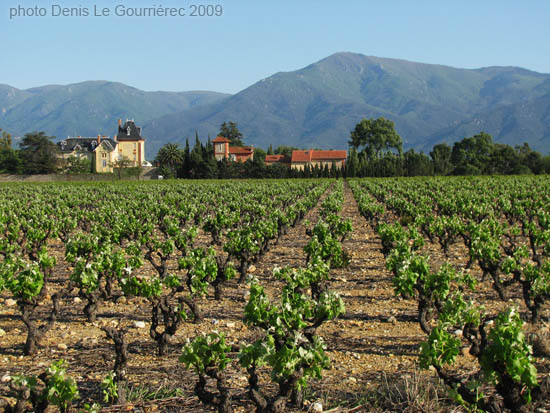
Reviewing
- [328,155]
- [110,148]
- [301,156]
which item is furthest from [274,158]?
[110,148]

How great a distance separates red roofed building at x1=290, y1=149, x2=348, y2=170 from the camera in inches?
5625

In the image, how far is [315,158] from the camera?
474 feet

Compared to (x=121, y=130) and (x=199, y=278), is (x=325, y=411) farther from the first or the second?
(x=121, y=130)

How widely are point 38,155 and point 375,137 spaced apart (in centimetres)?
9489

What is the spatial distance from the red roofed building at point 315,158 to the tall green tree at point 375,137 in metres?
14.2

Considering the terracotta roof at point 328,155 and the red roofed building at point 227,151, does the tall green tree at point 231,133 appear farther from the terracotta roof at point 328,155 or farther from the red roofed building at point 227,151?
the terracotta roof at point 328,155

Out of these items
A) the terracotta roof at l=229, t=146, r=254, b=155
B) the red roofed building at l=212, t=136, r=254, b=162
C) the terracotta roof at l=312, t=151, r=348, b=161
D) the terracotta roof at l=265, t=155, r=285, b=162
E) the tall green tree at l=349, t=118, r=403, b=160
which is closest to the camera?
the terracotta roof at l=312, t=151, r=348, b=161

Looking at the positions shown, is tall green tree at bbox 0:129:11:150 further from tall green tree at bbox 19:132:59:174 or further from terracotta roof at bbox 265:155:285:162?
terracotta roof at bbox 265:155:285:162

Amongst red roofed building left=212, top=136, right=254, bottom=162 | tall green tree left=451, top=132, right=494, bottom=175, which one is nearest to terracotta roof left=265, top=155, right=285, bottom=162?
red roofed building left=212, top=136, right=254, bottom=162

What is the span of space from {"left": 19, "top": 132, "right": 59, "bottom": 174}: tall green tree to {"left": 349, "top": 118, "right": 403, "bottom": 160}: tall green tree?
87062mm

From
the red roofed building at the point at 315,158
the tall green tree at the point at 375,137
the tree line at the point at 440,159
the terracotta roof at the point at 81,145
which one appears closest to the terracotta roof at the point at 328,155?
the red roofed building at the point at 315,158

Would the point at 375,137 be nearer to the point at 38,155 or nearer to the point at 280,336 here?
the point at 38,155

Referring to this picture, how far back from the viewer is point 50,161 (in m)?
105

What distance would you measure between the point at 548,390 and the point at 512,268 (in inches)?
221
